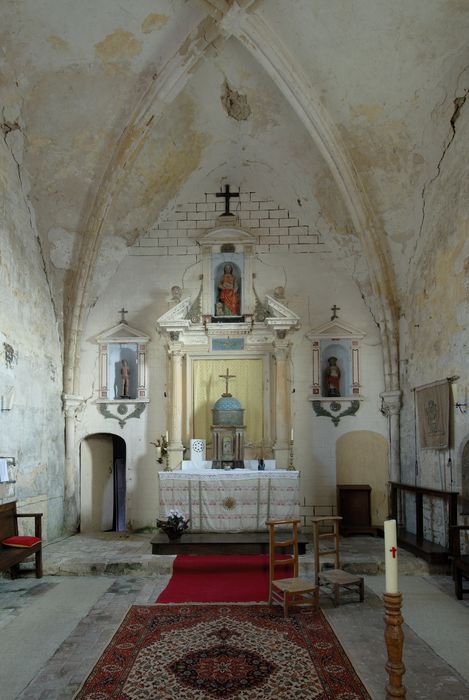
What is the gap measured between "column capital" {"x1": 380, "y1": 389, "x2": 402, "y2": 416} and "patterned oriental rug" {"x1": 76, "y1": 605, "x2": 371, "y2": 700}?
18.6ft

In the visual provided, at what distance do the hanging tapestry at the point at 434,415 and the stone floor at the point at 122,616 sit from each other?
70.7 inches

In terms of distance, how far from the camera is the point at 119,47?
9.23 m

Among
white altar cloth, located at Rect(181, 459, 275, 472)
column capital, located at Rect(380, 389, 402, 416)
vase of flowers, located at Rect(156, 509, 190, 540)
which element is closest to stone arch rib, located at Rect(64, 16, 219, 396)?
white altar cloth, located at Rect(181, 459, 275, 472)

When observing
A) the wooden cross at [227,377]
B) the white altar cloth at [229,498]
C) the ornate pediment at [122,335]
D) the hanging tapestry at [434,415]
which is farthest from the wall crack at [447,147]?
the ornate pediment at [122,335]

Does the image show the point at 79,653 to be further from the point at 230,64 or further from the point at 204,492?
the point at 230,64

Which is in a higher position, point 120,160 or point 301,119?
point 301,119

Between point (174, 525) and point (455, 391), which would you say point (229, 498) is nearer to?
point (174, 525)

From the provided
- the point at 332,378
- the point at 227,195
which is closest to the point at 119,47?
the point at 227,195

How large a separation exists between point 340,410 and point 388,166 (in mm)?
4544

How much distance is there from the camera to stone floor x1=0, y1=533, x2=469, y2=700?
4820 millimetres

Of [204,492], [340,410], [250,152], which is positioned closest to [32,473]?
A: [204,492]

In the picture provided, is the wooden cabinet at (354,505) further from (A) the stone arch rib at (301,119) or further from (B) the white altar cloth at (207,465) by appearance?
(A) the stone arch rib at (301,119)

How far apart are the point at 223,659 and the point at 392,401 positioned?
23.7ft

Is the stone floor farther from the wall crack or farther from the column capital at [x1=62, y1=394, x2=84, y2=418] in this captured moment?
the wall crack
